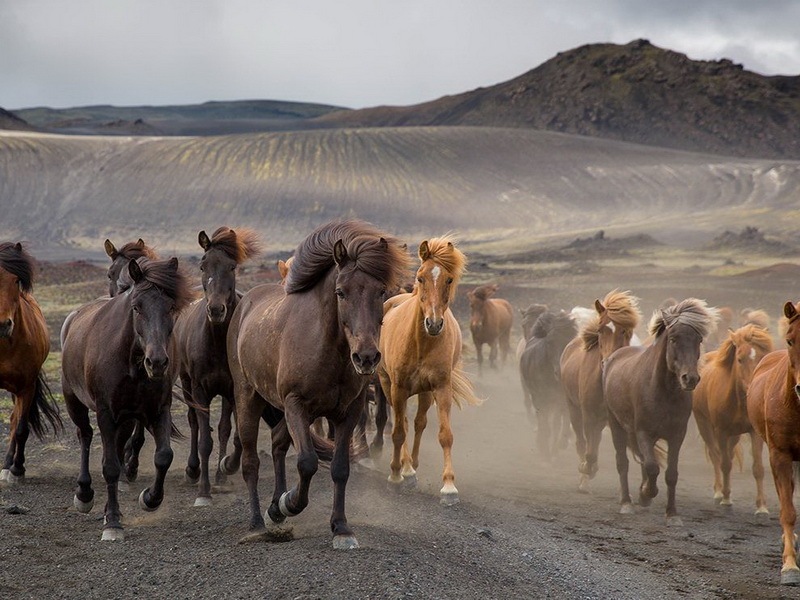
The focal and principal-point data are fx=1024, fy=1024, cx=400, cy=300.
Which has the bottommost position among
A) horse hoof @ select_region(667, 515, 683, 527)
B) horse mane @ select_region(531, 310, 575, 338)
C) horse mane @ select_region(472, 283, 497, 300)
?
horse hoof @ select_region(667, 515, 683, 527)

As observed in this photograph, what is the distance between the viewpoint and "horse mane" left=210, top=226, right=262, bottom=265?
9.56 m

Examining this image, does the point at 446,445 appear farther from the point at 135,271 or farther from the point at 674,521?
the point at 135,271

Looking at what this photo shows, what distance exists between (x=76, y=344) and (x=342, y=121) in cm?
16296

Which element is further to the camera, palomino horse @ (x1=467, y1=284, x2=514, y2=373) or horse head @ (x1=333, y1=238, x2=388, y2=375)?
palomino horse @ (x1=467, y1=284, x2=514, y2=373)

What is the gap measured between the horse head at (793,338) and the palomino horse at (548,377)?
682 centimetres

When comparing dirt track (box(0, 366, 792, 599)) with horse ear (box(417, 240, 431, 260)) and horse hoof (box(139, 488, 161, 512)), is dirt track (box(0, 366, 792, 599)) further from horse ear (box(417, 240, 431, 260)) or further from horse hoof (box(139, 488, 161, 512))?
horse ear (box(417, 240, 431, 260))

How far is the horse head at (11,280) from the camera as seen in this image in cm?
928

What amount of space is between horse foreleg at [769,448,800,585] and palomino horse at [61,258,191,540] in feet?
15.5

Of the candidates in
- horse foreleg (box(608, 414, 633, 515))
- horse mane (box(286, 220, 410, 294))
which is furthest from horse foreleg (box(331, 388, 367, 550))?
horse foreleg (box(608, 414, 633, 515))

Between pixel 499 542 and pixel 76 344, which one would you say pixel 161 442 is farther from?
pixel 499 542

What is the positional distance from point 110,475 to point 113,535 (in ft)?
1.75

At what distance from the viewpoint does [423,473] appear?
1184 cm

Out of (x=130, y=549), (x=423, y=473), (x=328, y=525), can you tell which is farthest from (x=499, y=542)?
(x=423, y=473)

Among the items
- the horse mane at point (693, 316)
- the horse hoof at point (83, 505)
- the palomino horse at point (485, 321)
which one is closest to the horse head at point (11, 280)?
the horse hoof at point (83, 505)
